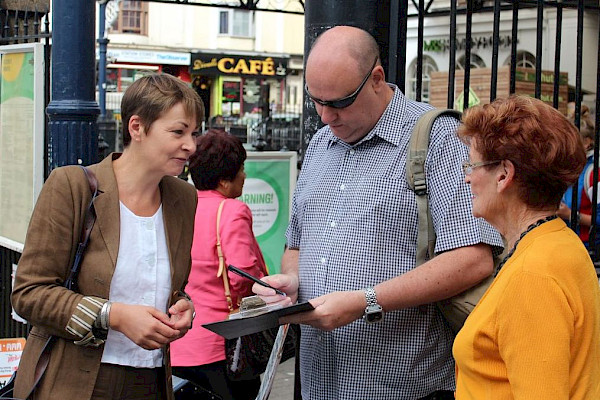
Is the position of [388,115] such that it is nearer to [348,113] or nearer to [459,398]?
[348,113]

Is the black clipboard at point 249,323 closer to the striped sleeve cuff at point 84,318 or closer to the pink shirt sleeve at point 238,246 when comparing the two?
the striped sleeve cuff at point 84,318

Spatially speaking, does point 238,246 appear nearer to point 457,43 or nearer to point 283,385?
point 283,385

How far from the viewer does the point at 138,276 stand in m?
2.85

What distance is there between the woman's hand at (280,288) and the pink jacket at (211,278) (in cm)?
133

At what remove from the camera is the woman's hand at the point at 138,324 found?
2668 millimetres

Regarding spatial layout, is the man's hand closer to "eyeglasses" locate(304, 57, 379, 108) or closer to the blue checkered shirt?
the blue checkered shirt

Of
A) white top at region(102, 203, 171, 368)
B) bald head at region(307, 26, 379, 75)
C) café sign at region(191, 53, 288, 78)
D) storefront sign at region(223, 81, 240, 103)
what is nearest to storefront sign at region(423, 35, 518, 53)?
bald head at region(307, 26, 379, 75)

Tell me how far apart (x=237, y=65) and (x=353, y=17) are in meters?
35.8

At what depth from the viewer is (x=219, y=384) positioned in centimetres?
439

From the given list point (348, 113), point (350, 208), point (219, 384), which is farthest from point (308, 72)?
point (219, 384)

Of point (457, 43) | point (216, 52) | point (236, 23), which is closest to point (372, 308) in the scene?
point (457, 43)

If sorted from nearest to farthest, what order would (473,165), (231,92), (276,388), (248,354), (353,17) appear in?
(473,165) < (353,17) < (248,354) < (276,388) < (231,92)

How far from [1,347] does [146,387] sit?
2.13 metres

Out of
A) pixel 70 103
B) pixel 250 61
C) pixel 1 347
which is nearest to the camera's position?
pixel 70 103
